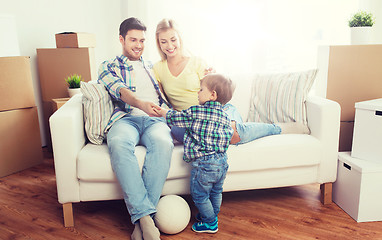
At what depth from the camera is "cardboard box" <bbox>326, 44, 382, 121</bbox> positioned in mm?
A: 2332

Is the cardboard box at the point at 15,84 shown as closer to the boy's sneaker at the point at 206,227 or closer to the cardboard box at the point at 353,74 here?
the boy's sneaker at the point at 206,227

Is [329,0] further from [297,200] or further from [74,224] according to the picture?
[74,224]

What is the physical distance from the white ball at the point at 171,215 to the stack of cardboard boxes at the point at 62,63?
1690 millimetres

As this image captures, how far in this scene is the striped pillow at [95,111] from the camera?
1814 millimetres

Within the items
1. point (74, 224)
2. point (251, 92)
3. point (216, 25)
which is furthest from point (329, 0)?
point (74, 224)

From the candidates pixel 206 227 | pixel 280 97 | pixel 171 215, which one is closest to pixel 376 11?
pixel 280 97

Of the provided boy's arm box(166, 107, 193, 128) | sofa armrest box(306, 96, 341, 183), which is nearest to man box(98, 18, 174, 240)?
boy's arm box(166, 107, 193, 128)

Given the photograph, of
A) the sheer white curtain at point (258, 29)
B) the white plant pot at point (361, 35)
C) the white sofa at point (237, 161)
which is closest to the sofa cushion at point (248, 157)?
the white sofa at point (237, 161)

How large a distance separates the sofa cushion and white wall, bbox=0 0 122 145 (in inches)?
55.4

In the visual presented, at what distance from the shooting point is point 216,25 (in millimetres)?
3404

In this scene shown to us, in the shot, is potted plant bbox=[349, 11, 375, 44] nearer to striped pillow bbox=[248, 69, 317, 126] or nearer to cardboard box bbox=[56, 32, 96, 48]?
striped pillow bbox=[248, 69, 317, 126]

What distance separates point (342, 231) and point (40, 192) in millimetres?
1769

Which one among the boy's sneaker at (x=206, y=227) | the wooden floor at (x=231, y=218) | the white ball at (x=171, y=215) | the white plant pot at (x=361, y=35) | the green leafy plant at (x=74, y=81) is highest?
the white plant pot at (x=361, y=35)

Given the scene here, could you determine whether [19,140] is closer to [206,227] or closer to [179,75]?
[179,75]
